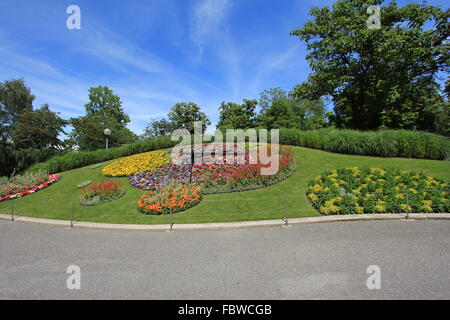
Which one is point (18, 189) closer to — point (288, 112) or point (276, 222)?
point (276, 222)

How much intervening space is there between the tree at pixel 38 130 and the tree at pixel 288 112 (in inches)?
1308

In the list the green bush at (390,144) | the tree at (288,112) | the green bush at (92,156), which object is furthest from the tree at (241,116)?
the green bush at (390,144)

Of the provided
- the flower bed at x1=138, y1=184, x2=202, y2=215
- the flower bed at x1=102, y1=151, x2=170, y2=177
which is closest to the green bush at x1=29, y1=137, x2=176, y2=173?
the flower bed at x1=102, y1=151, x2=170, y2=177

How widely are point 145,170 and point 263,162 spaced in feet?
29.8

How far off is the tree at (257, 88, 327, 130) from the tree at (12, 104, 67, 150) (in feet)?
109

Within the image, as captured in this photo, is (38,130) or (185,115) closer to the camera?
(38,130)

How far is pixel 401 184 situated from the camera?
8289 mm

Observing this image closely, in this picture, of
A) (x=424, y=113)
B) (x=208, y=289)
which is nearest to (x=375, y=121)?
(x=424, y=113)

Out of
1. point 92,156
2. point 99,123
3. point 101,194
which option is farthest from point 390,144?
point 99,123

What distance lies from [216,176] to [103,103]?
2030 inches

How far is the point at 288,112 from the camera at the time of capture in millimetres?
37000

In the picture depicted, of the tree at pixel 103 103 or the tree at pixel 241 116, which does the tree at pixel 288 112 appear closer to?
the tree at pixel 241 116

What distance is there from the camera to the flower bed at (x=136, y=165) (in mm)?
15086

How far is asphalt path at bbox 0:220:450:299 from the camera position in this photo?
3.27 m
